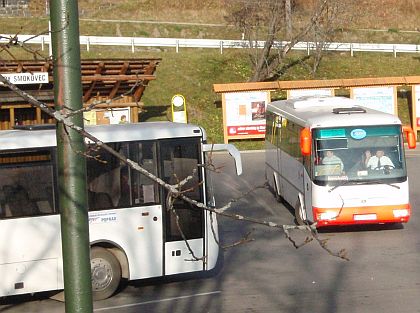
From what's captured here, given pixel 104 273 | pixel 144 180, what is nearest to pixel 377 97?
pixel 144 180

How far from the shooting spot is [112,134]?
502 inches

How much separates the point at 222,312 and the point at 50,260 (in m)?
2.47

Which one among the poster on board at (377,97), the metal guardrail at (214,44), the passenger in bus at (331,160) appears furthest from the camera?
the metal guardrail at (214,44)

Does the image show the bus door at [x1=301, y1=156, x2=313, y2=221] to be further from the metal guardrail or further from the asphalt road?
the metal guardrail

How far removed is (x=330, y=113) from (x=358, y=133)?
1116mm

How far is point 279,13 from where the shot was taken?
4397cm

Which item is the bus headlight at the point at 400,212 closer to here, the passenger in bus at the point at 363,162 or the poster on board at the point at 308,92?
the passenger in bus at the point at 363,162

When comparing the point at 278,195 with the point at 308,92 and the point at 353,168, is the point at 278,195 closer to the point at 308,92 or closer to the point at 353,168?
the point at 353,168

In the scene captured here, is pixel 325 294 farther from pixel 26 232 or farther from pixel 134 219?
pixel 26 232

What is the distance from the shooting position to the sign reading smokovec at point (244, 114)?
3472 centimetres

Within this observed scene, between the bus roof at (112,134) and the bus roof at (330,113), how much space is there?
4794 millimetres

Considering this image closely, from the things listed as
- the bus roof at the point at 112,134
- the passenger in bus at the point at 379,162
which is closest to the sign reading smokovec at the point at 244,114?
the passenger in bus at the point at 379,162

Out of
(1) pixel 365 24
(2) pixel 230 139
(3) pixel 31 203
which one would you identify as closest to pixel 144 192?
(3) pixel 31 203

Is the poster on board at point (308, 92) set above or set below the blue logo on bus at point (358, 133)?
above
